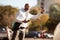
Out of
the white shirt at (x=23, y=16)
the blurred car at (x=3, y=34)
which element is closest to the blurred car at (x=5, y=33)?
the blurred car at (x=3, y=34)

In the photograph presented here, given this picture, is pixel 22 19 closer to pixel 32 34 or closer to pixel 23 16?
pixel 23 16

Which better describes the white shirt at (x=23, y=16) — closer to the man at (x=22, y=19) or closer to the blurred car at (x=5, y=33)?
the man at (x=22, y=19)

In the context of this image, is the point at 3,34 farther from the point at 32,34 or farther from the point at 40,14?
the point at 40,14

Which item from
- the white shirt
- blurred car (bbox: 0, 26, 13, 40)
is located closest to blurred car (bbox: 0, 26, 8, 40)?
blurred car (bbox: 0, 26, 13, 40)

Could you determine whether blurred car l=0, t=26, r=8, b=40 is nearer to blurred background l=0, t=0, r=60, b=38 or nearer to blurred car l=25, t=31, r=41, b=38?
blurred background l=0, t=0, r=60, b=38

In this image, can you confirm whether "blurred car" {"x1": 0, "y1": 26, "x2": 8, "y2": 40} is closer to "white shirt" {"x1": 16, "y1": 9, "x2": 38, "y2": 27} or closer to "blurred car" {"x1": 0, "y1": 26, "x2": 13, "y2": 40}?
"blurred car" {"x1": 0, "y1": 26, "x2": 13, "y2": 40}

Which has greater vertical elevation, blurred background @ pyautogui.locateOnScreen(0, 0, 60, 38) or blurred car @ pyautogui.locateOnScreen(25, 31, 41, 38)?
blurred background @ pyautogui.locateOnScreen(0, 0, 60, 38)

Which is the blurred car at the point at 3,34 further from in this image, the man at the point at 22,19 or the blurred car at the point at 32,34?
the blurred car at the point at 32,34

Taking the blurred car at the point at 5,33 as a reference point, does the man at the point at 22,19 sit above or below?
above

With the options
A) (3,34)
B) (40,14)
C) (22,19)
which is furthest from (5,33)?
(40,14)

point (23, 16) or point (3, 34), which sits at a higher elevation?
point (23, 16)

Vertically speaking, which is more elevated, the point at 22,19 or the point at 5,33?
the point at 22,19

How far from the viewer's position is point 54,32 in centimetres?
157

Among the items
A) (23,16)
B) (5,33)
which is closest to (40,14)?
(23,16)
